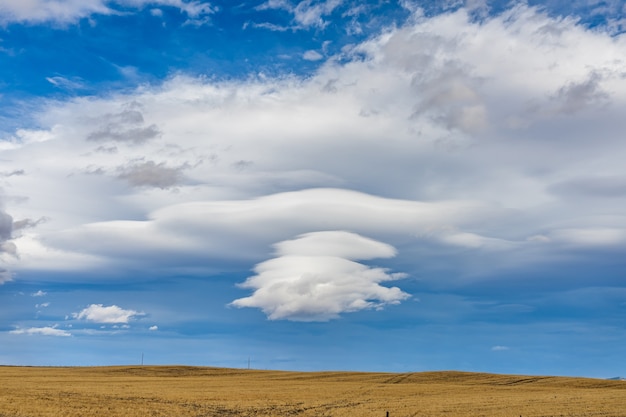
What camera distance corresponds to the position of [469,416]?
2098 inches

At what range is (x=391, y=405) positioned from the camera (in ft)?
208

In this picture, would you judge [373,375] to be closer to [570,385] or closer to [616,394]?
[570,385]

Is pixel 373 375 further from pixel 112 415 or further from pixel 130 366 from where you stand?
pixel 112 415

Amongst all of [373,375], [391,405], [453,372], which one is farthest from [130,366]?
[391,405]

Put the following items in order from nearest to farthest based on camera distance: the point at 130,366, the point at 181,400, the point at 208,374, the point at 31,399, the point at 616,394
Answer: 1. the point at 31,399
2. the point at 181,400
3. the point at 616,394
4. the point at 208,374
5. the point at 130,366

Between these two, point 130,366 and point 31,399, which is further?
point 130,366

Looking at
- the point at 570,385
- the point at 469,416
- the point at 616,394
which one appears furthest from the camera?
the point at 570,385

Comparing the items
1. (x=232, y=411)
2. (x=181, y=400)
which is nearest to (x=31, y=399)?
(x=181, y=400)

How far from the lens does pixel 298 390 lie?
85.5 metres

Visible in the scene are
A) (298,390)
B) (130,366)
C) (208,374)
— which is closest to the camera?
(298,390)

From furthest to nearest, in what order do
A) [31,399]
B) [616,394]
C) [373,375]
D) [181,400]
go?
[373,375] < [616,394] < [181,400] < [31,399]

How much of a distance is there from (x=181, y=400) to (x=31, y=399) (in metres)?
14.1

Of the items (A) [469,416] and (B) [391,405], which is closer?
(A) [469,416]

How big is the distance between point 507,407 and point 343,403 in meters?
16.0
